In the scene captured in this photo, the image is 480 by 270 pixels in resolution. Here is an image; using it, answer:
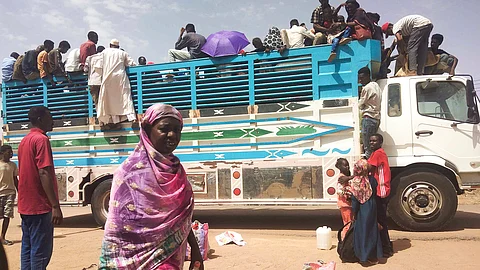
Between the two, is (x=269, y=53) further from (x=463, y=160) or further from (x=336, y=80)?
(x=463, y=160)

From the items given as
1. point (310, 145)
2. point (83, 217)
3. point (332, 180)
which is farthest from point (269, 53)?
point (83, 217)

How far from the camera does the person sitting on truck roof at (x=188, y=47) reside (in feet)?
21.2

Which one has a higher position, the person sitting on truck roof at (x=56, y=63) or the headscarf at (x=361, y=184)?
the person sitting on truck roof at (x=56, y=63)

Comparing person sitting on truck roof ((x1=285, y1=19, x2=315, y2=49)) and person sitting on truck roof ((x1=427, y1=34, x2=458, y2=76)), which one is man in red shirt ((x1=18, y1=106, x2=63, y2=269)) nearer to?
person sitting on truck roof ((x1=285, y1=19, x2=315, y2=49))

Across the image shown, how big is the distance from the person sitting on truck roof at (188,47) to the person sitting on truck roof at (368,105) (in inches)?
102

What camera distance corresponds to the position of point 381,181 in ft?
15.7

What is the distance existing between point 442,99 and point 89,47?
587 cm

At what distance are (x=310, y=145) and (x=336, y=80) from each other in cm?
103

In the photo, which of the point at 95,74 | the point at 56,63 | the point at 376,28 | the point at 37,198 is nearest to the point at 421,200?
the point at 376,28

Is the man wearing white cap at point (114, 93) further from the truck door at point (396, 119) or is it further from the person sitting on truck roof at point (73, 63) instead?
the truck door at point (396, 119)

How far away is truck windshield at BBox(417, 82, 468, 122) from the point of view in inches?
223

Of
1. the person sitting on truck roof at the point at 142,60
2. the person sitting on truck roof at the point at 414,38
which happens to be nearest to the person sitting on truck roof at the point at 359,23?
the person sitting on truck roof at the point at 414,38

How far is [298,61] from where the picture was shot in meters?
5.89

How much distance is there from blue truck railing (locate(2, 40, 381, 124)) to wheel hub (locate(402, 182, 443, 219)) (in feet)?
5.16
